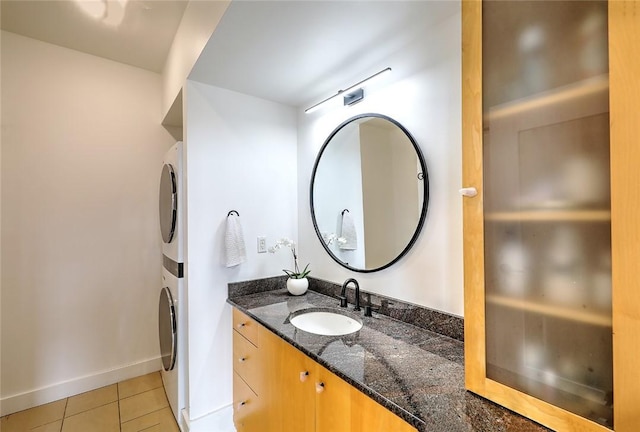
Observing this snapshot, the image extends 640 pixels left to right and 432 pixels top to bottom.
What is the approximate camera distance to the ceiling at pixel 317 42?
4.01ft

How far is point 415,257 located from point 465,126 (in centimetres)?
77

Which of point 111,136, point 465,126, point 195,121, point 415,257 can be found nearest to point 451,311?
point 415,257

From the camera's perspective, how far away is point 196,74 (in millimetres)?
1741

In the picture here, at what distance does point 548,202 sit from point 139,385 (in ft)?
10.2

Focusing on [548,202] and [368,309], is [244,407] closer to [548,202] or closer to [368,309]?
[368,309]

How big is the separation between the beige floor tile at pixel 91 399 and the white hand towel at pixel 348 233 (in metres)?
2.21

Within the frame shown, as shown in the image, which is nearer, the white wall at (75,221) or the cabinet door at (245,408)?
the cabinet door at (245,408)

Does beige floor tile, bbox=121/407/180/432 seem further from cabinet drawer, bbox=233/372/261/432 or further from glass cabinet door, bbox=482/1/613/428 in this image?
glass cabinet door, bbox=482/1/613/428

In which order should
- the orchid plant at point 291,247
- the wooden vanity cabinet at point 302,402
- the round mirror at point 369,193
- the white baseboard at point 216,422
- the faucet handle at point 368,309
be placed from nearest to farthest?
the wooden vanity cabinet at point 302,402 → the round mirror at point 369,193 → the faucet handle at point 368,309 → the white baseboard at point 216,422 → the orchid plant at point 291,247

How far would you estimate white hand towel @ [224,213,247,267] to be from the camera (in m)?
1.85

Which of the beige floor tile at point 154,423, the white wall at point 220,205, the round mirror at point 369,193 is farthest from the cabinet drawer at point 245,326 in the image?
the beige floor tile at point 154,423

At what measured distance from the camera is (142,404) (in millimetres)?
2193

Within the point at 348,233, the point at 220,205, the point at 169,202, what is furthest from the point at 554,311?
the point at 169,202

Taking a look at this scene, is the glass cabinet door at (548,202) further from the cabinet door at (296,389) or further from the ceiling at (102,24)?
the ceiling at (102,24)
